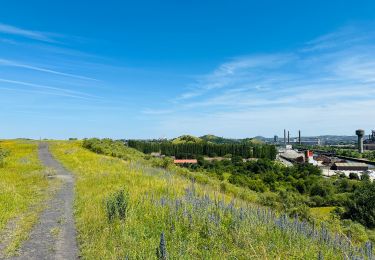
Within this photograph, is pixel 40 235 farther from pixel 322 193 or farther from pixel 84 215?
pixel 322 193

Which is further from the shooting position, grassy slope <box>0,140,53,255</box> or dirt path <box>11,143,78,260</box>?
grassy slope <box>0,140,53,255</box>

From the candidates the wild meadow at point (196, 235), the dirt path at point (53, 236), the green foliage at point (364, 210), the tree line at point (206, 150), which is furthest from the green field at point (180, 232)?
the tree line at point (206, 150)

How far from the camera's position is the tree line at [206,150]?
151 meters

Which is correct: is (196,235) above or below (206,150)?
above

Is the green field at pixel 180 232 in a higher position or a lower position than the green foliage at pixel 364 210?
higher

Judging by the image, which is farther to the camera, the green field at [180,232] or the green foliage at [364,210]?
the green foliage at [364,210]

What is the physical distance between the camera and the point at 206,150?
16088 centimetres

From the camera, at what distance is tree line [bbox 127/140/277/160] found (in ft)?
495

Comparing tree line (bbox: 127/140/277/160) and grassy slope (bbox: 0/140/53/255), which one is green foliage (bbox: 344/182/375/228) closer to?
grassy slope (bbox: 0/140/53/255)

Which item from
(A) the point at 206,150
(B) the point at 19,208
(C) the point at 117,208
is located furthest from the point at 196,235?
(A) the point at 206,150

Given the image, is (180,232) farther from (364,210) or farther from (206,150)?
(206,150)

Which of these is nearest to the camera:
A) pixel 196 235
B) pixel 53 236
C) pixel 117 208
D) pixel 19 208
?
pixel 196 235

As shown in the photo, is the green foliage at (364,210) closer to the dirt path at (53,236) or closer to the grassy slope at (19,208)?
the grassy slope at (19,208)

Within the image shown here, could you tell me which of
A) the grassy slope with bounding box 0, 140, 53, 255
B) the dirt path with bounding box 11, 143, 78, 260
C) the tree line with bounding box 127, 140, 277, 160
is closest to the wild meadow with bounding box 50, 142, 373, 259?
the dirt path with bounding box 11, 143, 78, 260
